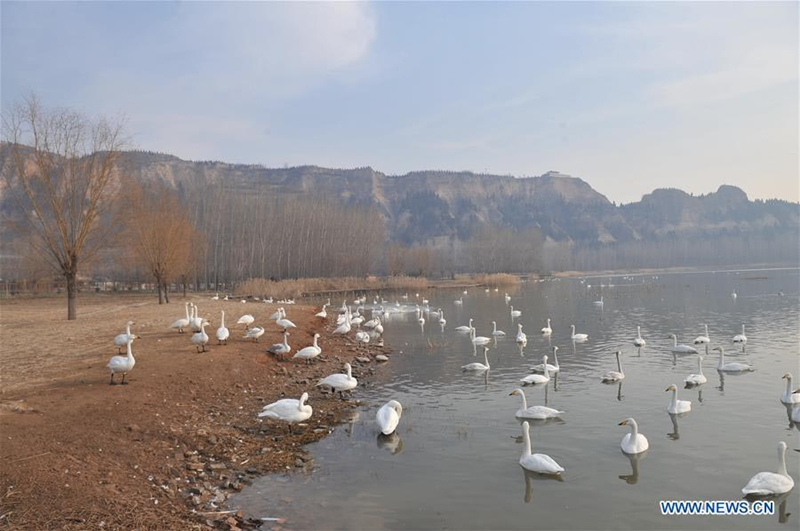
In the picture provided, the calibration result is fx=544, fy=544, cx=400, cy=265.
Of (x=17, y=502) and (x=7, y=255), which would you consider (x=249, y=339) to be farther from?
(x=7, y=255)

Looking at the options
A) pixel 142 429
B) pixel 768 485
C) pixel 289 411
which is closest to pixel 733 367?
pixel 768 485

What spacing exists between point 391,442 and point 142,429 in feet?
17.3

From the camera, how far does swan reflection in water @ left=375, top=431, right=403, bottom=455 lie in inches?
468

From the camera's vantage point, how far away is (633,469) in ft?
35.0

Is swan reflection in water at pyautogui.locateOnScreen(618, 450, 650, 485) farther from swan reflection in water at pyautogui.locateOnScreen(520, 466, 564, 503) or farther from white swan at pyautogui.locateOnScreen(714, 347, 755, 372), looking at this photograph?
white swan at pyautogui.locateOnScreen(714, 347, 755, 372)

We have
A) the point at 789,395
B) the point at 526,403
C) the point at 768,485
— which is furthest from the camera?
the point at 526,403

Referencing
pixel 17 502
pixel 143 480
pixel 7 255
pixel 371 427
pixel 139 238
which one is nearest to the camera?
pixel 17 502

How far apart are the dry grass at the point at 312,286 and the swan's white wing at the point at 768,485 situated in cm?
5256

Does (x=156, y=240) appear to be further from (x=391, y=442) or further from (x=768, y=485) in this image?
(x=768, y=485)

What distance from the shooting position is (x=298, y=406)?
12688 millimetres

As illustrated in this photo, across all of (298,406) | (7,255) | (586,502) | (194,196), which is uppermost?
(194,196)

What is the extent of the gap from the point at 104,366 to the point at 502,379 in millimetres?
12535

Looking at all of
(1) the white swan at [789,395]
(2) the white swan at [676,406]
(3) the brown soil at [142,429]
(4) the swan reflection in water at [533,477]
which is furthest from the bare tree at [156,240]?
(1) the white swan at [789,395]

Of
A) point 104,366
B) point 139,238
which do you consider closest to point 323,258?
point 139,238
